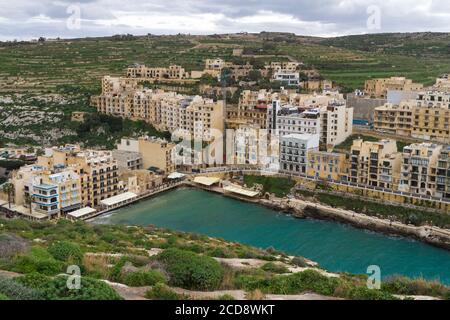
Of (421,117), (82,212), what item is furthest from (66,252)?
(421,117)

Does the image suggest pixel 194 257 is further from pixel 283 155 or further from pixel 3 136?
pixel 3 136

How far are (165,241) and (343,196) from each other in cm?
1161

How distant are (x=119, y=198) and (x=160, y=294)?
1787 centimetres

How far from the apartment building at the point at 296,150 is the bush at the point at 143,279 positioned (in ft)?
63.5

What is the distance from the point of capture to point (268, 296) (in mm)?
7586

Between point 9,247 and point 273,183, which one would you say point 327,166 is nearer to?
point 273,183

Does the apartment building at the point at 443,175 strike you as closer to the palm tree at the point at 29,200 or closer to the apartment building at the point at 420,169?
the apartment building at the point at 420,169

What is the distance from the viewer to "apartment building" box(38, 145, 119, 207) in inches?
939

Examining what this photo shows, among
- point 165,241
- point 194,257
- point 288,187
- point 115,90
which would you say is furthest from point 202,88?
point 194,257

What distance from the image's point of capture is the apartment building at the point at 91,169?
78.3 feet

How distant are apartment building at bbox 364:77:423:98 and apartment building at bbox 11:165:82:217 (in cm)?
2173

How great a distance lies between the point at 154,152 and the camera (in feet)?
94.5

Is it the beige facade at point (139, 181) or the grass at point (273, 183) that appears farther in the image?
the grass at point (273, 183)

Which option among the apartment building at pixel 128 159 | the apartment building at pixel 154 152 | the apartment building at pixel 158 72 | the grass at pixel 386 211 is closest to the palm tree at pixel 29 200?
the apartment building at pixel 128 159
